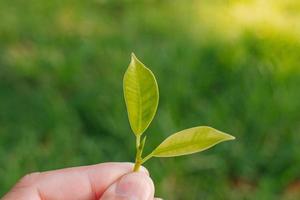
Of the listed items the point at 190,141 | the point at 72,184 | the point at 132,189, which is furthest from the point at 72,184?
the point at 190,141

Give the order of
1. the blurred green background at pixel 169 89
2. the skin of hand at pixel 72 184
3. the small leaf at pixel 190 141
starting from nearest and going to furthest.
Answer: the small leaf at pixel 190 141, the skin of hand at pixel 72 184, the blurred green background at pixel 169 89

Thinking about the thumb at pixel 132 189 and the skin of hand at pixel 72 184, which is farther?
the skin of hand at pixel 72 184

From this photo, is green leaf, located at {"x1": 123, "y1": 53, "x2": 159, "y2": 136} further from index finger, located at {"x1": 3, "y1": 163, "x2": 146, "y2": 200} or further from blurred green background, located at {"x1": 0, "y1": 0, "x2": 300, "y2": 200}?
blurred green background, located at {"x1": 0, "y1": 0, "x2": 300, "y2": 200}

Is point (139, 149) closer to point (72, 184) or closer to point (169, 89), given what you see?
point (72, 184)

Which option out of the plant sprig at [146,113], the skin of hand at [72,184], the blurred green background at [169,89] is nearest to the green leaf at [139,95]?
the plant sprig at [146,113]

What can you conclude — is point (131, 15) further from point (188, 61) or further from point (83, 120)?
point (83, 120)

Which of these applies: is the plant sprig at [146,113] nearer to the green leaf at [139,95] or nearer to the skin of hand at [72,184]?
the green leaf at [139,95]

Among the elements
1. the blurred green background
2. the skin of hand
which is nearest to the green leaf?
the skin of hand
